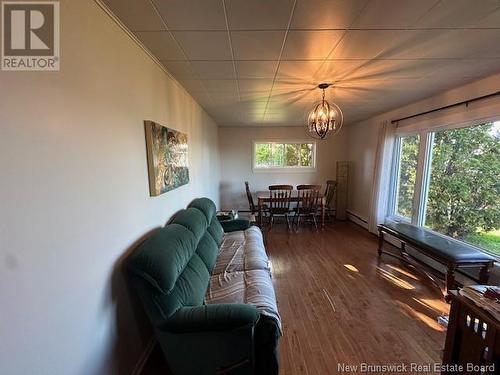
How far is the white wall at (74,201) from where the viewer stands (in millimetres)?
821

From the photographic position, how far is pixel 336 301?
8.07 ft

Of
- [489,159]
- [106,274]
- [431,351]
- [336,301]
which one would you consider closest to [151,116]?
[106,274]

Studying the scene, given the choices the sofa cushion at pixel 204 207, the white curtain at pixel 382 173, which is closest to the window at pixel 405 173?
the white curtain at pixel 382 173

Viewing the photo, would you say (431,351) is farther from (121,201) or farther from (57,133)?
(57,133)

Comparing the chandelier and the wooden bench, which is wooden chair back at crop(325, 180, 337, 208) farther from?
the chandelier

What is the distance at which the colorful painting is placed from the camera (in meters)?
1.92

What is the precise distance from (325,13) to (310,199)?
3.99 metres

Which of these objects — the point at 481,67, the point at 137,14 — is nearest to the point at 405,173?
the point at 481,67

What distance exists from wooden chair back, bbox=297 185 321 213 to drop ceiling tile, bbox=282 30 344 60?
3.39m

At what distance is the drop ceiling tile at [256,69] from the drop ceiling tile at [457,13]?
1.11 m

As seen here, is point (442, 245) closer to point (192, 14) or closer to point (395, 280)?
point (395, 280)

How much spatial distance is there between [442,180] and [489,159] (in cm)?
63

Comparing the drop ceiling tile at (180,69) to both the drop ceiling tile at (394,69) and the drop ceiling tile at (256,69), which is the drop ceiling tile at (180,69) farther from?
the drop ceiling tile at (394,69)

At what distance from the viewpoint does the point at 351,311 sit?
2.30 meters
